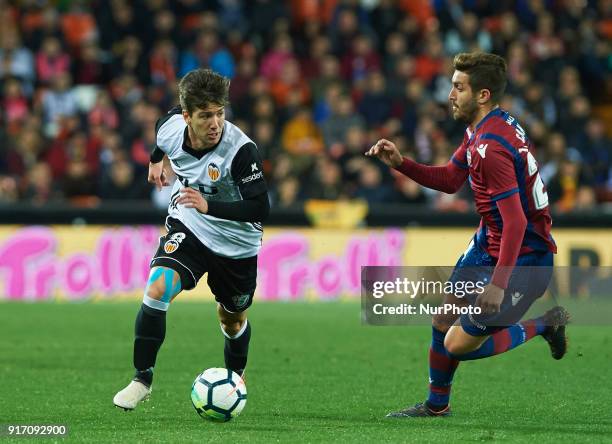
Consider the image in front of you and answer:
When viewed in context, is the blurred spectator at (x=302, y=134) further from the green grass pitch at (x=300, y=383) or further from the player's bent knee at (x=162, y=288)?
the player's bent knee at (x=162, y=288)

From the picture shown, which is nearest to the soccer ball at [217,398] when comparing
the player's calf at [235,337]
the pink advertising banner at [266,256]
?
the player's calf at [235,337]

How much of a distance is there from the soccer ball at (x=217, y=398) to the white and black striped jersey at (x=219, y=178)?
0.87 m

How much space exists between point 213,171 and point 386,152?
1050 millimetres

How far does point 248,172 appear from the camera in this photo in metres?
7.46

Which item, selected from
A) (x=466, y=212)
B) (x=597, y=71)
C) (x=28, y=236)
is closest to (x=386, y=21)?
(x=597, y=71)

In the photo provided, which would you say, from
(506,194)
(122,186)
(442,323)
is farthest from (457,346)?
(122,186)

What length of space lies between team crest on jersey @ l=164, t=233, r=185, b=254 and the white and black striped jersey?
0.09 meters

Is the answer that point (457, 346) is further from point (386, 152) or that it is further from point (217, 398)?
point (217, 398)

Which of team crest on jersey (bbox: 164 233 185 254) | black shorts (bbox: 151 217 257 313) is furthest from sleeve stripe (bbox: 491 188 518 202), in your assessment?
team crest on jersey (bbox: 164 233 185 254)

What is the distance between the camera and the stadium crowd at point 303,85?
57.0ft

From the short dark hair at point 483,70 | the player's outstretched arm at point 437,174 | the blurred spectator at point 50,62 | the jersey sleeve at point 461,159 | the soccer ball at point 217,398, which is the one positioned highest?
the blurred spectator at point 50,62

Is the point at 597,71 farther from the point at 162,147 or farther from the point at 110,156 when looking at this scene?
the point at 162,147

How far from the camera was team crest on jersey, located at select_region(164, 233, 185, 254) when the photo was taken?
7668 millimetres

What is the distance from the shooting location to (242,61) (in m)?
19.7
